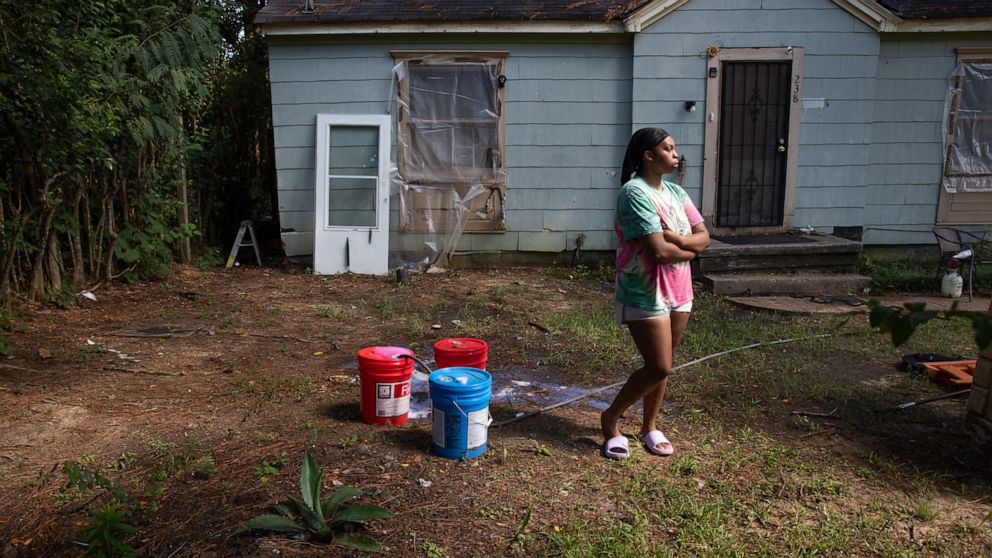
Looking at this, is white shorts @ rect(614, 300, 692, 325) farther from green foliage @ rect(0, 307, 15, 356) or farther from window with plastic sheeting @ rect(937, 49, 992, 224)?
window with plastic sheeting @ rect(937, 49, 992, 224)

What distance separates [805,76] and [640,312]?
632 centimetres

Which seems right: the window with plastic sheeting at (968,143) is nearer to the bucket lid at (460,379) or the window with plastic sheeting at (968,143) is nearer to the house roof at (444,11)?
the house roof at (444,11)

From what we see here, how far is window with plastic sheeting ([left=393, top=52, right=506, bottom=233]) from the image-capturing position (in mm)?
8430

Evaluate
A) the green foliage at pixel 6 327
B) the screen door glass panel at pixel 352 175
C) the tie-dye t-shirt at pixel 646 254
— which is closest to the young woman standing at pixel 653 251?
the tie-dye t-shirt at pixel 646 254

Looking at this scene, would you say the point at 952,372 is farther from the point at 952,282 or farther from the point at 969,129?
the point at 969,129

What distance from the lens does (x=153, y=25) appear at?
5.73m

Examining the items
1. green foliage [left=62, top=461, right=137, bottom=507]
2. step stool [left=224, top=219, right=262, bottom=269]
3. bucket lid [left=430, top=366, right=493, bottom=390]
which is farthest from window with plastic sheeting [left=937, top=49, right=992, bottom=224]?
green foliage [left=62, top=461, right=137, bottom=507]

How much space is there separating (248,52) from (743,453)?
10337 millimetres

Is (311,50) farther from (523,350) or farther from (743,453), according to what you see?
(743,453)

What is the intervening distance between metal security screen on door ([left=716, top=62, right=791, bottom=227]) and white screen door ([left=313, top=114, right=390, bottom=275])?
397 centimetres

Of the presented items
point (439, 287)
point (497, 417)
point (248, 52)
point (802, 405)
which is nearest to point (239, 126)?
point (248, 52)

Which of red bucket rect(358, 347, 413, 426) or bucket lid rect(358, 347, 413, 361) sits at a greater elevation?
bucket lid rect(358, 347, 413, 361)

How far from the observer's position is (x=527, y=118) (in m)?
8.52

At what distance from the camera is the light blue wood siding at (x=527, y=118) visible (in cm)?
835
